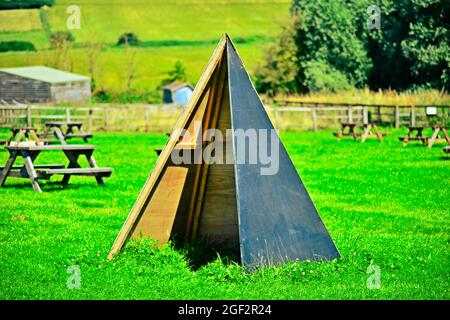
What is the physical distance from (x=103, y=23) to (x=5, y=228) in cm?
9095

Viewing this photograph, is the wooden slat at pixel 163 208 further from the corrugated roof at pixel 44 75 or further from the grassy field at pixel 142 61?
the grassy field at pixel 142 61

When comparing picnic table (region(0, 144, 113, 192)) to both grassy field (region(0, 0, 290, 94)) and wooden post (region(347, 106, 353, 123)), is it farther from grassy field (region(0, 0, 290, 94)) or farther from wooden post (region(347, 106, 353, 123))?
grassy field (region(0, 0, 290, 94))

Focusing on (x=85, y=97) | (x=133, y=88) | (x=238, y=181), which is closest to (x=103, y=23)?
(x=133, y=88)

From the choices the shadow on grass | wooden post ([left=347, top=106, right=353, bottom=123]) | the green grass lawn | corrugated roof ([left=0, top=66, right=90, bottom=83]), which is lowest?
wooden post ([left=347, top=106, right=353, bottom=123])

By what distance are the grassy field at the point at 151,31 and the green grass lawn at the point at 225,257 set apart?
67328mm

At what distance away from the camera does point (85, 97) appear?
7544cm

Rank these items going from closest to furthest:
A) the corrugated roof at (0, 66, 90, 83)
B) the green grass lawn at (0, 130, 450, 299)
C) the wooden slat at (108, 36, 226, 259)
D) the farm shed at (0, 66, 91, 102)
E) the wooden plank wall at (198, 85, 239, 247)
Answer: the green grass lawn at (0, 130, 450, 299) → the wooden slat at (108, 36, 226, 259) → the wooden plank wall at (198, 85, 239, 247) → the farm shed at (0, 66, 91, 102) → the corrugated roof at (0, 66, 90, 83)

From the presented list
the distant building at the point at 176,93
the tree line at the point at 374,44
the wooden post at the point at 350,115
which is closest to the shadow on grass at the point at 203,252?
the wooden post at the point at 350,115

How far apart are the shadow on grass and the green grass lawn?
37mm

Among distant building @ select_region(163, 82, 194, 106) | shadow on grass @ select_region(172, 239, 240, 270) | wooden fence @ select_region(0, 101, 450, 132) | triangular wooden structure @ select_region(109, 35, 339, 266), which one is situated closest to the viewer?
triangular wooden structure @ select_region(109, 35, 339, 266)

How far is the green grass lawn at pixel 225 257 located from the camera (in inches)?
355

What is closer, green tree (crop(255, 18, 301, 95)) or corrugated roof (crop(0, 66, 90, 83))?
green tree (crop(255, 18, 301, 95))

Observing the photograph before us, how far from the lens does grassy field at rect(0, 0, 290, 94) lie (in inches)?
3595

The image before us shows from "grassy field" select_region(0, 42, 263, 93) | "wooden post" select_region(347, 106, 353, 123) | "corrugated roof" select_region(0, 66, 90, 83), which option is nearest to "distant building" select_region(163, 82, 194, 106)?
"grassy field" select_region(0, 42, 263, 93)
